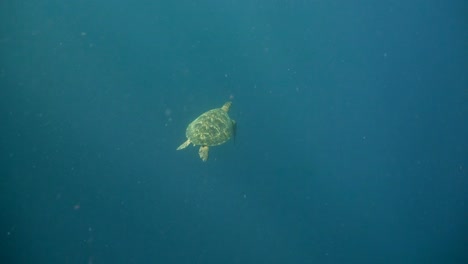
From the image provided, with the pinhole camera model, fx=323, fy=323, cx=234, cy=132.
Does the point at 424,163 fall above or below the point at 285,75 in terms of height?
below

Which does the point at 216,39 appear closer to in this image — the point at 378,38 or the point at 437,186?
the point at 378,38

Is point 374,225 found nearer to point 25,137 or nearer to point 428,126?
point 428,126

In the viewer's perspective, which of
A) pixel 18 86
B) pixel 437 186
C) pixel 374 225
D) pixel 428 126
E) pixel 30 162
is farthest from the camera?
pixel 428 126

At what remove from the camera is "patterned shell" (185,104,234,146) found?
6406 millimetres

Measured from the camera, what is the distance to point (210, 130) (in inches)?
252

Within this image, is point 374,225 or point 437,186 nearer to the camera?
point 374,225

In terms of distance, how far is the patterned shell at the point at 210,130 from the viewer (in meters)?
6.41

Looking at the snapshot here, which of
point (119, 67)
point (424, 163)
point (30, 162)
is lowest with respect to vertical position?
point (424, 163)

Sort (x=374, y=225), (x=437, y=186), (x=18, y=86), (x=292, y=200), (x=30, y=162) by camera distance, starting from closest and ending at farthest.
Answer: (x=30, y=162) → (x=18, y=86) → (x=292, y=200) → (x=374, y=225) → (x=437, y=186)

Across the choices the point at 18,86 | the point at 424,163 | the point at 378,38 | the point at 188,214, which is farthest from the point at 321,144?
the point at 18,86

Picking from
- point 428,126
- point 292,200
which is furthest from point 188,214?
point 428,126

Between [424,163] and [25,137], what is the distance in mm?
16315

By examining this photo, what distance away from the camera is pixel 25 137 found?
952cm

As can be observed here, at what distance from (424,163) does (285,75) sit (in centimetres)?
781
